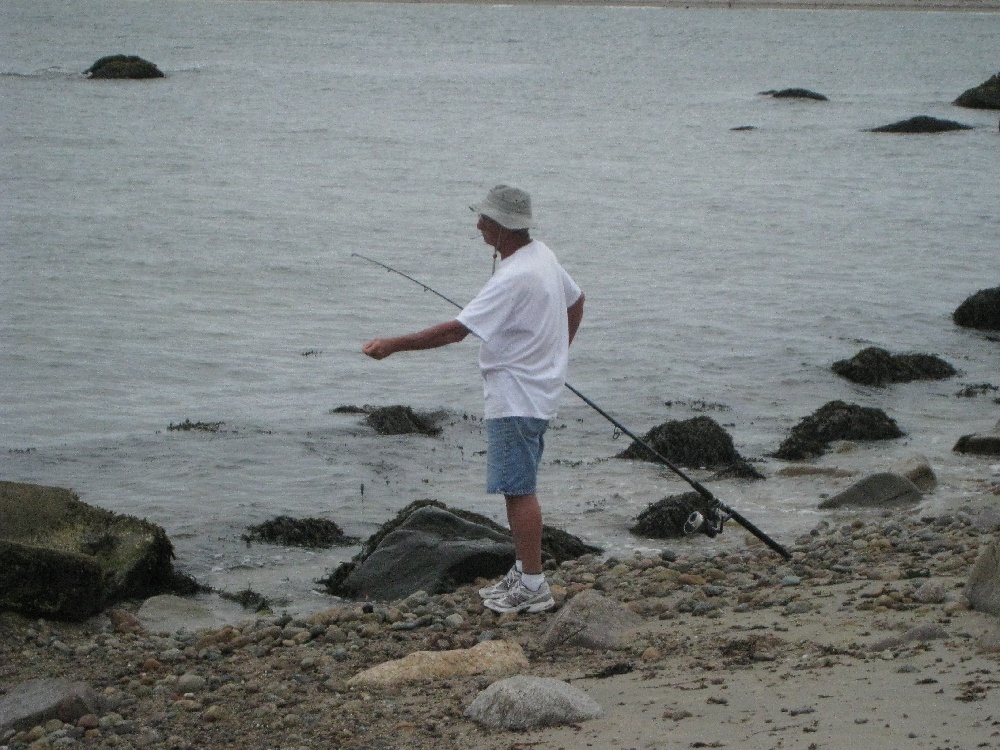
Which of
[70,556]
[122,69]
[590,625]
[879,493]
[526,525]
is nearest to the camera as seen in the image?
[590,625]

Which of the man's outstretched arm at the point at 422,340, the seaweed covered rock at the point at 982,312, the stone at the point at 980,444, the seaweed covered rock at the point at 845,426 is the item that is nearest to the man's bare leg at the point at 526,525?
the man's outstretched arm at the point at 422,340

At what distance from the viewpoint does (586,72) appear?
62469 mm

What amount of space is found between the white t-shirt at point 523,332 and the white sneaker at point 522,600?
0.86m

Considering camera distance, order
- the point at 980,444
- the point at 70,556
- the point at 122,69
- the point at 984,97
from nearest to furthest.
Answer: the point at 70,556
the point at 980,444
the point at 984,97
the point at 122,69

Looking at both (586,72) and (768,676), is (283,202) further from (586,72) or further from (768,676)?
(586,72)

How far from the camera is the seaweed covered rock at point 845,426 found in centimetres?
1129

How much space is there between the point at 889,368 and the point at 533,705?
9696mm

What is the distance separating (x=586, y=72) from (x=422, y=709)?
195 ft

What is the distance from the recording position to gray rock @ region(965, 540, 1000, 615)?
17.1 feet

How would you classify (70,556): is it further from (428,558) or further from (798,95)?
(798,95)

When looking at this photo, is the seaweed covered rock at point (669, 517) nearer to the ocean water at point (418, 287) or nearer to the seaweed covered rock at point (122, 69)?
the ocean water at point (418, 287)

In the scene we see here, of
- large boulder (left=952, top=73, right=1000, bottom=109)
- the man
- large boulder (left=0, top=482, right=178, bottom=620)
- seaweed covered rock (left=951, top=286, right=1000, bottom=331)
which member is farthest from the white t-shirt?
large boulder (left=952, top=73, right=1000, bottom=109)

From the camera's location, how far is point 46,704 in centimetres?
508

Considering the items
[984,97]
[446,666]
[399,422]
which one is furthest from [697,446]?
[984,97]
